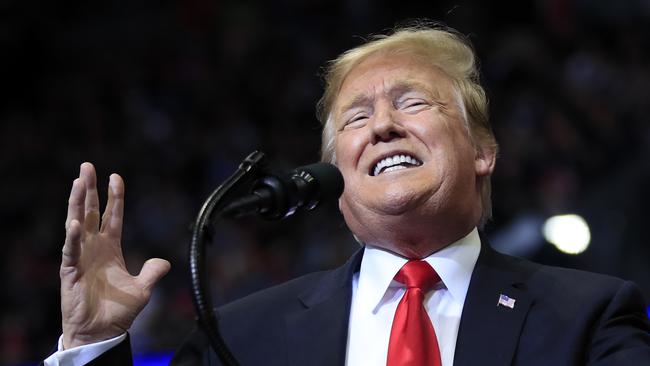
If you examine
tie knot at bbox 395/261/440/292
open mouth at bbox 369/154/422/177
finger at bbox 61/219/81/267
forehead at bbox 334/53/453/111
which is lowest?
tie knot at bbox 395/261/440/292

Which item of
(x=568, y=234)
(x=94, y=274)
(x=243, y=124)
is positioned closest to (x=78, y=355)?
(x=94, y=274)

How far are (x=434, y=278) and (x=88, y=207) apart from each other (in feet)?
2.40

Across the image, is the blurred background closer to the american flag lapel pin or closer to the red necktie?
the red necktie

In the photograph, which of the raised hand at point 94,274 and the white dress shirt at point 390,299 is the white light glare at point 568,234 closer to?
the white dress shirt at point 390,299

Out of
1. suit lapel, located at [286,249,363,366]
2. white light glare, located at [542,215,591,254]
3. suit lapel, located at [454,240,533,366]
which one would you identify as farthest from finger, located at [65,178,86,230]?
white light glare, located at [542,215,591,254]

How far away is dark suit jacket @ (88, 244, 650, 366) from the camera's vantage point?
209 cm

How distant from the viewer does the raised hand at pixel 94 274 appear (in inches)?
79.7

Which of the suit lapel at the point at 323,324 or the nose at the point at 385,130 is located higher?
the nose at the point at 385,130

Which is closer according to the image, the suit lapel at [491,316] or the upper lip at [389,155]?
the suit lapel at [491,316]

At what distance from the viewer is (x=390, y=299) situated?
2.29 m

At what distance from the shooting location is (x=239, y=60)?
631cm

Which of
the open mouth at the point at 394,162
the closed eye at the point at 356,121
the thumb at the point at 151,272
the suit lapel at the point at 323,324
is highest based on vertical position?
the closed eye at the point at 356,121

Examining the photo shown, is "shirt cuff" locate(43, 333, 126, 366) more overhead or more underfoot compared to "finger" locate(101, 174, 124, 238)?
more underfoot

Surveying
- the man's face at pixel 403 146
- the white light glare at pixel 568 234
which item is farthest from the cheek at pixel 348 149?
the white light glare at pixel 568 234
